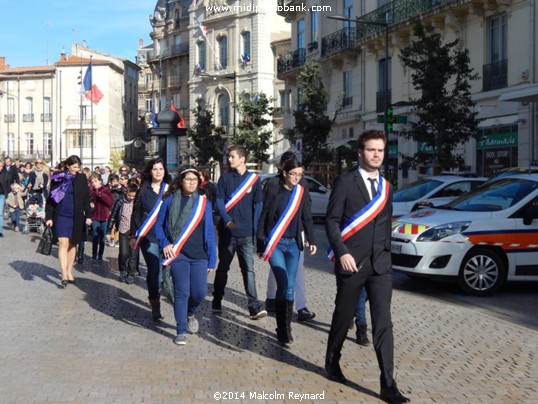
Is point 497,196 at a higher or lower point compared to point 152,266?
higher

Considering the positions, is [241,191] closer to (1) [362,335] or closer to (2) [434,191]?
(1) [362,335]

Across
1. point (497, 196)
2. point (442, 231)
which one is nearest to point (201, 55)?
point (497, 196)

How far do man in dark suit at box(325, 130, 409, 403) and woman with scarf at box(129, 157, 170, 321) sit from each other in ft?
10.3

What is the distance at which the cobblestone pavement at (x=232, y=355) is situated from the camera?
6.08m

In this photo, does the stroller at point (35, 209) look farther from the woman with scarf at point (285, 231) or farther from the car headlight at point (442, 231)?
the woman with scarf at point (285, 231)

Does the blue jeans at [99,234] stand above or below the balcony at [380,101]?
below

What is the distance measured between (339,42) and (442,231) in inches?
1139

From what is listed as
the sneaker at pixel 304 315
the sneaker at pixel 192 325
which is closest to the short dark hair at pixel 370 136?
the sneaker at pixel 192 325

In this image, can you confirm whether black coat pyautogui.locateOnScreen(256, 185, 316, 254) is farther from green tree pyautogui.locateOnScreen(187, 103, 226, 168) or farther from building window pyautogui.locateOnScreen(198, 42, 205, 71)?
building window pyautogui.locateOnScreen(198, 42, 205, 71)

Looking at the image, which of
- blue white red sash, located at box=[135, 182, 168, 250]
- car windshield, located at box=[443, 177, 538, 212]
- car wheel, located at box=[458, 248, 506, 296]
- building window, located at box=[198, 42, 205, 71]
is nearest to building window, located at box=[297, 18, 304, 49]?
building window, located at box=[198, 42, 205, 71]

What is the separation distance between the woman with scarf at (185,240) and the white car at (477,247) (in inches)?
162

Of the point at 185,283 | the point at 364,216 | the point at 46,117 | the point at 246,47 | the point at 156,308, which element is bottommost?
the point at 156,308

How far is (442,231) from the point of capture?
11.2 metres

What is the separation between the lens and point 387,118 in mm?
26344
